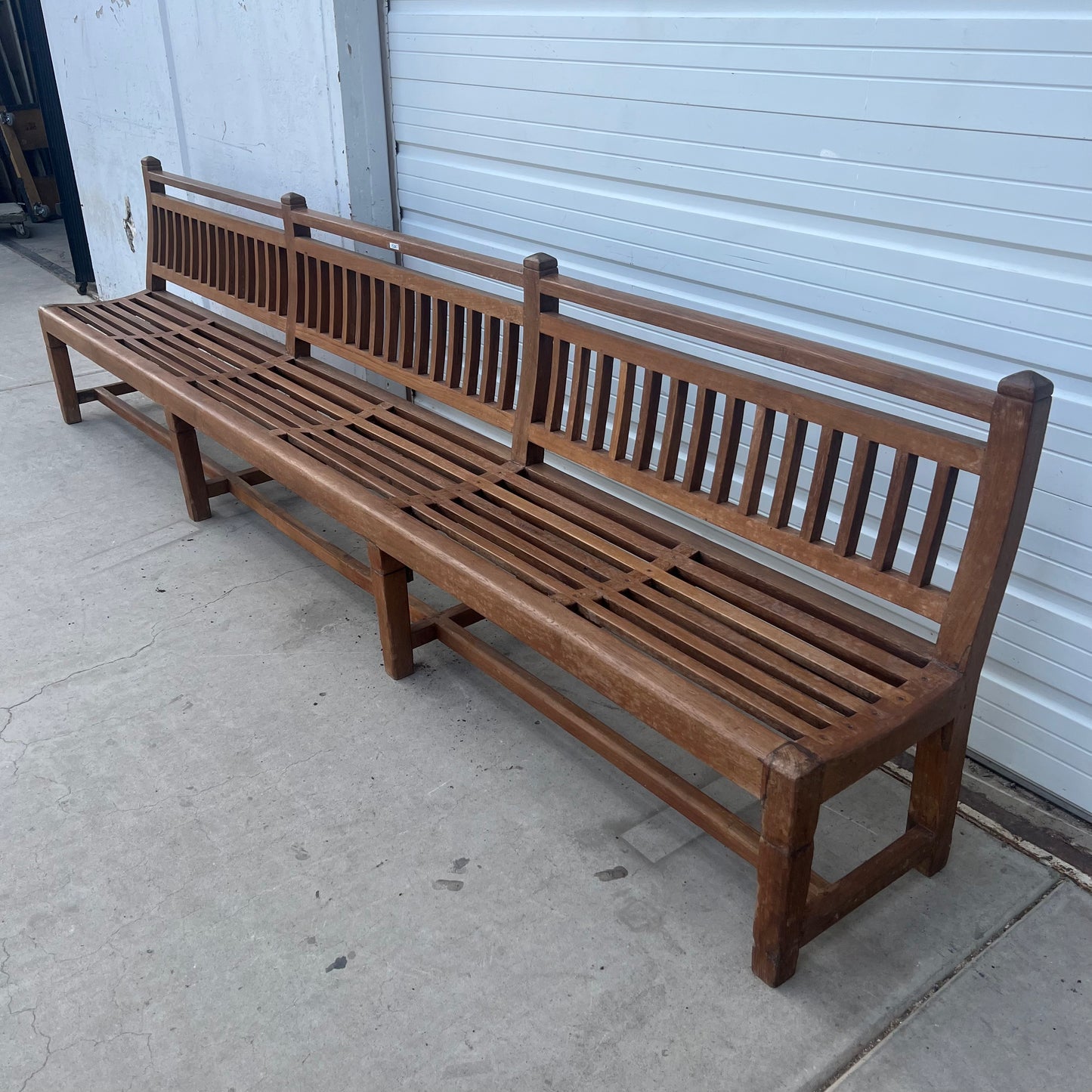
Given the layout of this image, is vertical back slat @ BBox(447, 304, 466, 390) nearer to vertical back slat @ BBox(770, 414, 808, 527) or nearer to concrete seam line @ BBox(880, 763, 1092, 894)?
vertical back slat @ BBox(770, 414, 808, 527)

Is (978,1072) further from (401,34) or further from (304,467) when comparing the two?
(401,34)

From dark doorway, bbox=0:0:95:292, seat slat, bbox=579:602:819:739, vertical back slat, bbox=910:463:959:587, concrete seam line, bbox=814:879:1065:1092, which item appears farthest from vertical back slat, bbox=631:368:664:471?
dark doorway, bbox=0:0:95:292

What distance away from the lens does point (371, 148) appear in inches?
166

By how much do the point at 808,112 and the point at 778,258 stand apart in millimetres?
387

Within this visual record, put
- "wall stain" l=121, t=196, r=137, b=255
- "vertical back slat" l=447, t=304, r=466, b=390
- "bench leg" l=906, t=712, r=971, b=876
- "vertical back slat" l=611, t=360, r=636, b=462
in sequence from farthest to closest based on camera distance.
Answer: "wall stain" l=121, t=196, r=137, b=255, "vertical back slat" l=447, t=304, r=466, b=390, "vertical back slat" l=611, t=360, r=636, b=462, "bench leg" l=906, t=712, r=971, b=876

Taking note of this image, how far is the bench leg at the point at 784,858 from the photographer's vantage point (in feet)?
5.98

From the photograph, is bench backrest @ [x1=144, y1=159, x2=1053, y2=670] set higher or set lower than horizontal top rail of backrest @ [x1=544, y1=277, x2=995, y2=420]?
lower

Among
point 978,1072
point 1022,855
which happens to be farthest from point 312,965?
point 1022,855

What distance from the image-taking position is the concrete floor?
1952 millimetres

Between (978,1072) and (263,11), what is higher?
(263,11)

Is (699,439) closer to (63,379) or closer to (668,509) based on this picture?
(668,509)

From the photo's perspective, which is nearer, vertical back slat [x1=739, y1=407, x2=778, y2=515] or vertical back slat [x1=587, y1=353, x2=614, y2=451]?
vertical back slat [x1=739, y1=407, x2=778, y2=515]

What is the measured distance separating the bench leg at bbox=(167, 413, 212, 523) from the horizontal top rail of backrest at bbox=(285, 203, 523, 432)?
583mm

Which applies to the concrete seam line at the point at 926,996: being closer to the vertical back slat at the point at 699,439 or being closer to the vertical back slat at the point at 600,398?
the vertical back slat at the point at 699,439
